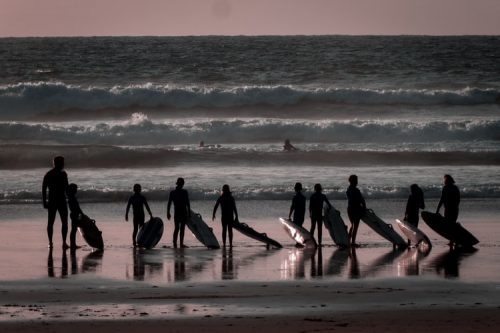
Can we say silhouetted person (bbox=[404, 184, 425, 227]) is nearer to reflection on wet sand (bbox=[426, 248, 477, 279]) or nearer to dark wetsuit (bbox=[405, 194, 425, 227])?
dark wetsuit (bbox=[405, 194, 425, 227])

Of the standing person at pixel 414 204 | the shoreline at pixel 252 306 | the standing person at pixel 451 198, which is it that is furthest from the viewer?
the standing person at pixel 414 204

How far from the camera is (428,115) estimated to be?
47250mm

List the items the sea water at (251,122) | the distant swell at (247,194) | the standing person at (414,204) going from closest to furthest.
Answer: the standing person at (414,204) < the distant swell at (247,194) < the sea water at (251,122)

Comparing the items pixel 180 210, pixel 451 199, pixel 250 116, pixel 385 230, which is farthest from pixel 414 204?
pixel 250 116

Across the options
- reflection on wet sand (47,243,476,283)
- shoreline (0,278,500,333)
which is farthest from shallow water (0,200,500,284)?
shoreline (0,278,500,333)

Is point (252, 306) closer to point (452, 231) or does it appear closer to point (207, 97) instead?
point (452, 231)

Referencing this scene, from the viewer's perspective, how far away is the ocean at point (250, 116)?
98.8 ft

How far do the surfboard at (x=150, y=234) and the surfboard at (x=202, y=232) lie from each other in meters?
0.61

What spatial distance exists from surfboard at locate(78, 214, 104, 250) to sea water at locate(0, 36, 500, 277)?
0.74 m

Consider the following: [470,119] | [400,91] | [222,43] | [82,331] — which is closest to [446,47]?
[222,43]

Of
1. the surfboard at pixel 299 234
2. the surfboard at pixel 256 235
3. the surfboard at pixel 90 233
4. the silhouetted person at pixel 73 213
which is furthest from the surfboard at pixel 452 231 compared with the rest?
the silhouetted person at pixel 73 213

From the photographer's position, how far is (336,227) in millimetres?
18594

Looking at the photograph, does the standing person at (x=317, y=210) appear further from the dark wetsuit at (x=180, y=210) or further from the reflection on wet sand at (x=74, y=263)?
the reflection on wet sand at (x=74, y=263)

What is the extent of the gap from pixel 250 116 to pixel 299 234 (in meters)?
29.6
